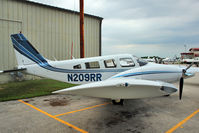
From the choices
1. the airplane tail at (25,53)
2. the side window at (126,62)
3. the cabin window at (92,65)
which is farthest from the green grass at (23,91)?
the side window at (126,62)

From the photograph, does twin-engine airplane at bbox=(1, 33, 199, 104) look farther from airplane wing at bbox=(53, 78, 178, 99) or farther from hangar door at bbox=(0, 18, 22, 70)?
hangar door at bbox=(0, 18, 22, 70)

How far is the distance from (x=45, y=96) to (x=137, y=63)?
574 cm

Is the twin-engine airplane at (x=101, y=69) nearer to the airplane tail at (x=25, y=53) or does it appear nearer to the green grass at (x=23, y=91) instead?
the airplane tail at (x=25, y=53)

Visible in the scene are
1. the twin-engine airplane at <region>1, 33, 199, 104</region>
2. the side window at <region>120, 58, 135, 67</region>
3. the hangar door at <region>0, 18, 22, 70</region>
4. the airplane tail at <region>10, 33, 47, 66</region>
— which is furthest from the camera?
the hangar door at <region>0, 18, 22, 70</region>

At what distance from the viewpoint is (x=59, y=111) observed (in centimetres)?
589

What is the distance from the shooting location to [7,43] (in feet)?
42.3

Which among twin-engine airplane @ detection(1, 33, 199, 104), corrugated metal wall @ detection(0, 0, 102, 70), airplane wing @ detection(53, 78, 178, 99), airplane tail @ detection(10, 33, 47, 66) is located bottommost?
airplane wing @ detection(53, 78, 178, 99)

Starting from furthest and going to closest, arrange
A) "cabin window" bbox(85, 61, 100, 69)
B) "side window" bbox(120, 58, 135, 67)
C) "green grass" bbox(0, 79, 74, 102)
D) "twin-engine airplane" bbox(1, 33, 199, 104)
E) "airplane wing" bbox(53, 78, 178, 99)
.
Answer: "green grass" bbox(0, 79, 74, 102) → "cabin window" bbox(85, 61, 100, 69) → "side window" bbox(120, 58, 135, 67) → "twin-engine airplane" bbox(1, 33, 199, 104) → "airplane wing" bbox(53, 78, 178, 99)

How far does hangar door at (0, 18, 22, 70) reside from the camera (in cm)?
1262

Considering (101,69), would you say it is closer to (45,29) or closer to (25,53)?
(25,53)

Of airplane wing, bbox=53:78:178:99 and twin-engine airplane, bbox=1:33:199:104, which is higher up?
twin-engine airplane, bbox=1:33:199:104

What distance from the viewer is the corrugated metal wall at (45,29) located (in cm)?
1282

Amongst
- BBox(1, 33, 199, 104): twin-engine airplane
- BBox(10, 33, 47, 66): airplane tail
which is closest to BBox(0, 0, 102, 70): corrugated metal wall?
BBox(10, 33, 47, 66): airplane tail

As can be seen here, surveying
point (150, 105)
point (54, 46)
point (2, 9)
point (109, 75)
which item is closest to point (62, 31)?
point (54, 46)
